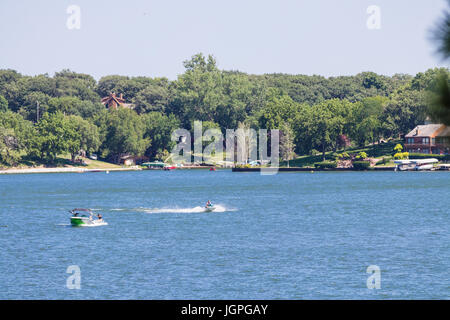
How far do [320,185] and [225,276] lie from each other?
348 ft

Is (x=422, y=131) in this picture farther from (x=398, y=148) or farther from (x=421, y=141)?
(x=398, y=148)

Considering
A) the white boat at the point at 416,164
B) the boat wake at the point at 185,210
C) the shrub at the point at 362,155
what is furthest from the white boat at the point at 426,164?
the boat wake at the point at 185,210

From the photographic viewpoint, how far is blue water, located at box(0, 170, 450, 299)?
135 feet

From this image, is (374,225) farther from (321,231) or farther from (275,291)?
(275,291)

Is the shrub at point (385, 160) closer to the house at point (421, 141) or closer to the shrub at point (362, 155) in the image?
the shrub at point (362, 155)

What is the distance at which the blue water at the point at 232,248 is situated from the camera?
135ft

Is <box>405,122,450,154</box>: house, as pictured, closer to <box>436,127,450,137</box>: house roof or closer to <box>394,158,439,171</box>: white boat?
<box>394,158,439,171</box>: white boat

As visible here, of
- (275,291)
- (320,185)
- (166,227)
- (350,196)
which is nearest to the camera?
(275,291)

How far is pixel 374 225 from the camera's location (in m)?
75.8

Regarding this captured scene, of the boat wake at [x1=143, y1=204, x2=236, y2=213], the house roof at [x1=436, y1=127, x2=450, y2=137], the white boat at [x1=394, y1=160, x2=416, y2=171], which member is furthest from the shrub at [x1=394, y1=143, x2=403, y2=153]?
the house roof at [x1=436, y1=127, x2=450, y2=137]

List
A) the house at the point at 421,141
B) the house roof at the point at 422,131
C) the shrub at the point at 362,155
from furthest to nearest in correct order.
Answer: the shrub at the point at 362,155 < the house at the point at 421,141 < the house roof at the point at 422,131

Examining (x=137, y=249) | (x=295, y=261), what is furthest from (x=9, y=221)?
(x=295, y=261)

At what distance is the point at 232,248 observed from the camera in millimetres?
58438

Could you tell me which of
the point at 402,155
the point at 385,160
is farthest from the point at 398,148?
the point at 385,160
